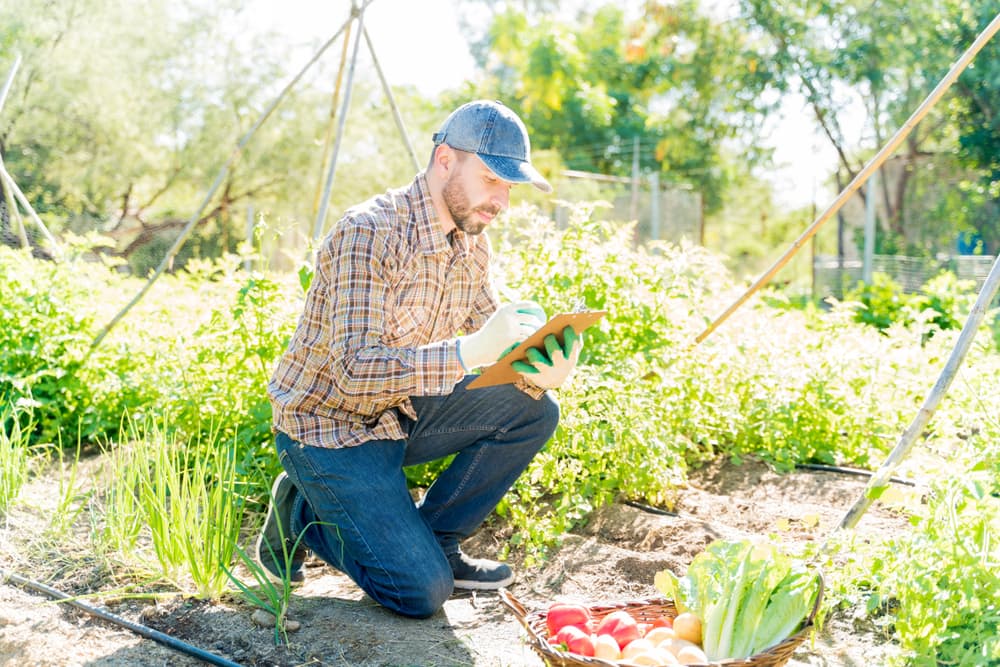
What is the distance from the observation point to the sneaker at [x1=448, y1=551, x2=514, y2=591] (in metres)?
2.68

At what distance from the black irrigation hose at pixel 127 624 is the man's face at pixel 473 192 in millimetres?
1250

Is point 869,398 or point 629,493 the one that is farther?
point 869,398

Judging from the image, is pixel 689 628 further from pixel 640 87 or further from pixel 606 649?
pixel 640 87

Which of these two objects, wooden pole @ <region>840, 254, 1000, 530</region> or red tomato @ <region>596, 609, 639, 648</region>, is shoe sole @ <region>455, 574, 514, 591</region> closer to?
red tomato @ <region>596, 609, 639, 648</region>

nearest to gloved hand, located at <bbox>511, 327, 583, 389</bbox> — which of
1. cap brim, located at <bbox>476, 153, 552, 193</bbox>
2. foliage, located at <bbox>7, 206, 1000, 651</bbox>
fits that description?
cap brim, located at <bbox>476, 153, 552, 193</bbox>

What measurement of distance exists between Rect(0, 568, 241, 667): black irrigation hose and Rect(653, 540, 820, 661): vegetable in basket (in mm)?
1041

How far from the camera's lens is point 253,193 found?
1317 cm

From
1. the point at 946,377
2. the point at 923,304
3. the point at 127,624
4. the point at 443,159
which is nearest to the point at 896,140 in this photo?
the point at 946,377

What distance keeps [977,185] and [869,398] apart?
21.5 ft

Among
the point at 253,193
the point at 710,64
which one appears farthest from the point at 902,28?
the point at 253,193

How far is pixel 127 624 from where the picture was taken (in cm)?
233

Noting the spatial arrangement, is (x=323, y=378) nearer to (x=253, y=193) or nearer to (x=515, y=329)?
(x=515, y=329)

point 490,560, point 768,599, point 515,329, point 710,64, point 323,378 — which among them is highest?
point 710,64

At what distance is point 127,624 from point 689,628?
1.37 meters
